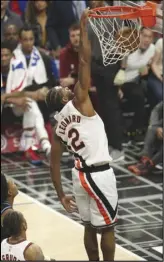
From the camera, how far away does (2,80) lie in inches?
514

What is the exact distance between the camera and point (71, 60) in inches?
514

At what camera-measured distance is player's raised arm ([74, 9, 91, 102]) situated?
7.68 m

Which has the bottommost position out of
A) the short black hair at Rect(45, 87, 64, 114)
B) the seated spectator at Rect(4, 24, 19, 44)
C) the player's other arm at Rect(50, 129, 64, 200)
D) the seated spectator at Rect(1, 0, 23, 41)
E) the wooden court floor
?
the wooden court floor

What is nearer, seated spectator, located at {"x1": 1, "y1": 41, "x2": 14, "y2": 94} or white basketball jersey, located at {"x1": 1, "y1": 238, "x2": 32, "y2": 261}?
white basketball jersey, located at {"x1": 1, "y1": 238, "x2": 32, "y2": 261}

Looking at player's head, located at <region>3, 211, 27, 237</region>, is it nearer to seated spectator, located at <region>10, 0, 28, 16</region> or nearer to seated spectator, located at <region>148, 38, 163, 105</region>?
seated spectator, located at <region>148, 38, 163, 105</region>

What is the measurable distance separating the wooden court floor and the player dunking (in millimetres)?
1073

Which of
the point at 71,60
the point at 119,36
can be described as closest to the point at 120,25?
the point at 119,36

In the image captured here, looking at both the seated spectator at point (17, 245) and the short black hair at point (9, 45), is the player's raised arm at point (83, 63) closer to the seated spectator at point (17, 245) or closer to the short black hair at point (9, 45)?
the seated spectator at point (17, 245)

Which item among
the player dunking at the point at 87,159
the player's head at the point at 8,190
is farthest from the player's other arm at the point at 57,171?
the player's head at the point at 8,190

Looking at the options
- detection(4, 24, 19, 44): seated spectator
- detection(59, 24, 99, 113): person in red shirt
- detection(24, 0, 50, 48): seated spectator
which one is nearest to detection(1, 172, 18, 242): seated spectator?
detection(59, 24, 99, 113): person in red shirt

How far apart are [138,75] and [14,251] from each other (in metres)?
6.38

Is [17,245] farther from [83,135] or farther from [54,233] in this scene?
[54,233]

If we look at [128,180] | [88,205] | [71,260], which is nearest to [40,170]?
[128,180]

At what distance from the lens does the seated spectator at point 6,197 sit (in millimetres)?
8133
